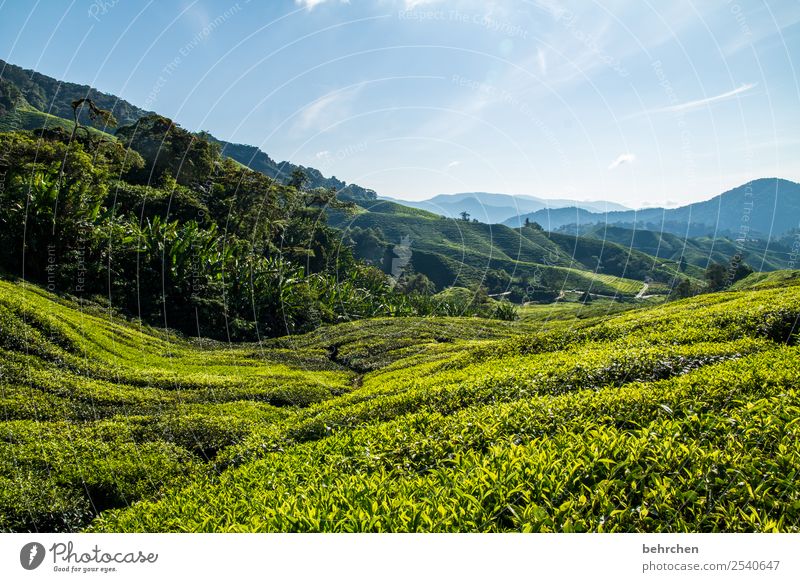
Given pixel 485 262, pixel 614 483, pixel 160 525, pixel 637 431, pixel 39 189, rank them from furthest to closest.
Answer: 1. pixel 485 262
2. pixel 39 189
3. pixel 160 525
4. pixel 637 431
5. pixel 614 483

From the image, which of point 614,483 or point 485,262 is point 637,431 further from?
point 485,262

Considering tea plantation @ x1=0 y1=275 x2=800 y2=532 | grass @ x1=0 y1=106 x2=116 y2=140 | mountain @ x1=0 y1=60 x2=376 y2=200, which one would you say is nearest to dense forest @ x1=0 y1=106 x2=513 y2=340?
tea plantation @ x1=0 y1=275 x2=800 y2=532

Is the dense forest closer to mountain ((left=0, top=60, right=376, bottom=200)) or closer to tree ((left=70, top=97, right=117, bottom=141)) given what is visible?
tree ((left=70, top=97, right=117, bottom=141))

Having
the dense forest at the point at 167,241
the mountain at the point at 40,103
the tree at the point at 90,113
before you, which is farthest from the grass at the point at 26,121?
the tree at the point at 90,113

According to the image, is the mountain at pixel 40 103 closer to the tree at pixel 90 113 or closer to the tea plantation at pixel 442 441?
the tree at pixel 90 113

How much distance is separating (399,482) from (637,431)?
3.36 m

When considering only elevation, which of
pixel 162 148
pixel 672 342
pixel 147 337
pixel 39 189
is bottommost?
pixel 147 337

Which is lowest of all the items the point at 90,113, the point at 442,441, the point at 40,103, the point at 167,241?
the point at 442,441

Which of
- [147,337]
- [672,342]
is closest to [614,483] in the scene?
[672,342]

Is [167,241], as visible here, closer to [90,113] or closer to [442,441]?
[90,113]

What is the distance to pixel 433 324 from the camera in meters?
43.3

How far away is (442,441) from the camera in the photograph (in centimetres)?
770

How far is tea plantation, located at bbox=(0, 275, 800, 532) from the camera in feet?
16.5

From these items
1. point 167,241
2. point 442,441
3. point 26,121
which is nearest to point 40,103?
point 26,121
